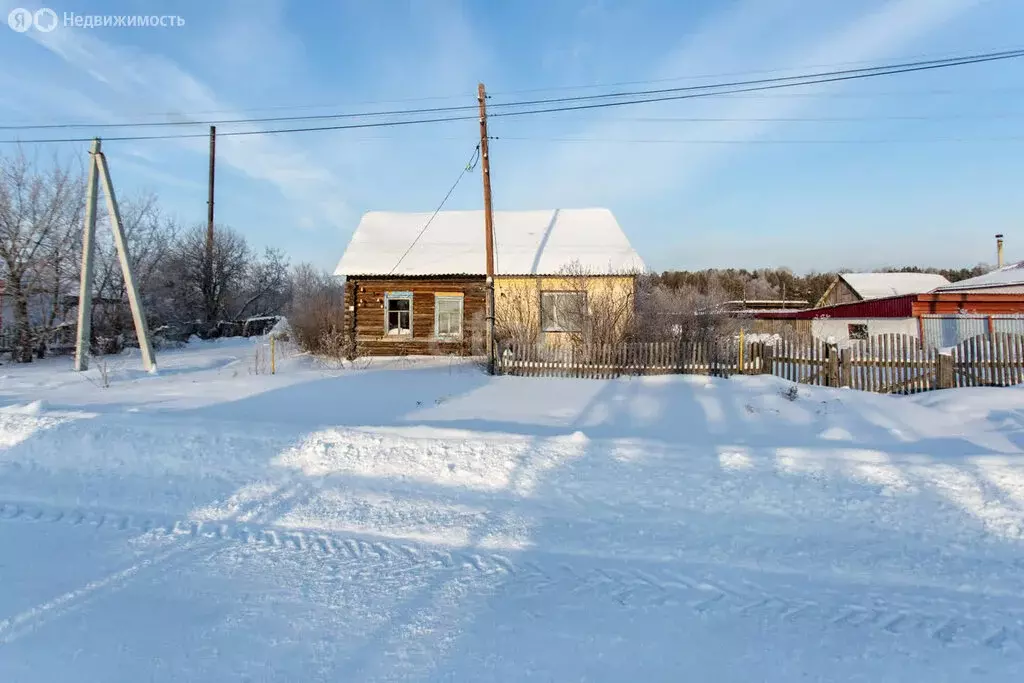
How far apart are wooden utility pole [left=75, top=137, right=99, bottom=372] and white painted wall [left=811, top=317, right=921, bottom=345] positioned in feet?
78.0

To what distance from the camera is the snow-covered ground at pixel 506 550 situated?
307 centimetres

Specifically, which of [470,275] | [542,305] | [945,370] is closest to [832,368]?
[945,370]

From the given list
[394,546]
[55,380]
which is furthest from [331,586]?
[55,380]

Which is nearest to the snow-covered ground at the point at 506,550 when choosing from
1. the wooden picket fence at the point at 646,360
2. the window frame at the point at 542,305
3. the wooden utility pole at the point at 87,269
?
the wooden picket fence at the point at 646,360

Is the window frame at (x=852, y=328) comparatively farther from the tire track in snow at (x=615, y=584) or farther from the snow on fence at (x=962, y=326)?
the tire track in snow at (x=615, y=584)

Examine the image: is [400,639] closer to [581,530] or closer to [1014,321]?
[581,530]

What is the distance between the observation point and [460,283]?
20.1 metres

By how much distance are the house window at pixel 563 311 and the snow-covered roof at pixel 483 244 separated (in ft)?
3.14

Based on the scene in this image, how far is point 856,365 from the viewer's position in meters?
12.5

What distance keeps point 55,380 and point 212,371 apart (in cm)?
337

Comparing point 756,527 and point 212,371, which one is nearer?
point 756,527

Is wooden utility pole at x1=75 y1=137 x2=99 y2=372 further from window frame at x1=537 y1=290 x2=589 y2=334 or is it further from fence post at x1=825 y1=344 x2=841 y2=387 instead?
fence post at x1=825 y1=344 x2=841 y2=387

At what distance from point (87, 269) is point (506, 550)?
15651 mm

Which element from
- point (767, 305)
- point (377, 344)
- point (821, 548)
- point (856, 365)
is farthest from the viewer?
point (767, 305)
